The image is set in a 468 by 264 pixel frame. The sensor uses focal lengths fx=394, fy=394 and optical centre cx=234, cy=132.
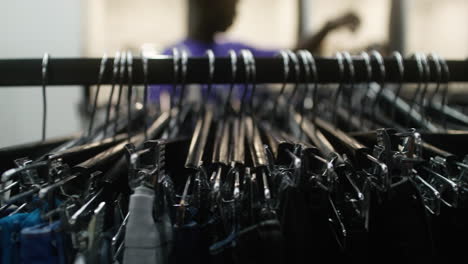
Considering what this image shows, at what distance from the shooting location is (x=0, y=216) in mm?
448

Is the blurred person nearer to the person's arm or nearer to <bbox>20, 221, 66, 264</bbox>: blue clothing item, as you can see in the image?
the person's arm

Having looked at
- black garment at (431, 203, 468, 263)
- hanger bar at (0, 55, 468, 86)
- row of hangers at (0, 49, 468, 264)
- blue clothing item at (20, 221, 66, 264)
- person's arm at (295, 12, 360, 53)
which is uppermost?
person's arm at (295, 12, 360, 53)

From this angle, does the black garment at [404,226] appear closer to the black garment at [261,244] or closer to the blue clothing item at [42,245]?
the black garment at [261,244]

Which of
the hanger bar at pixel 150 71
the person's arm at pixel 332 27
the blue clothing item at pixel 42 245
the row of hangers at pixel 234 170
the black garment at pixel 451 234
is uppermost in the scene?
the person's arm at pixel 332 27

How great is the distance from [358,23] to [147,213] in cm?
111

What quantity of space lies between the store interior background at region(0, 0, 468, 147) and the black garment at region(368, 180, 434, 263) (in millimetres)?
1443

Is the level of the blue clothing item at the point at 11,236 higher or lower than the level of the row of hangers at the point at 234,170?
lower

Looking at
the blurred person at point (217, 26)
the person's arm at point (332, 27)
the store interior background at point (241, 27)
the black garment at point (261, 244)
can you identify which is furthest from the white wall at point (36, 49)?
the black garment at point (261, 244)

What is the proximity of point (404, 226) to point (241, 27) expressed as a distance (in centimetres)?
188

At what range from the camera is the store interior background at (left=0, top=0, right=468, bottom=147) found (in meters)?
1.66

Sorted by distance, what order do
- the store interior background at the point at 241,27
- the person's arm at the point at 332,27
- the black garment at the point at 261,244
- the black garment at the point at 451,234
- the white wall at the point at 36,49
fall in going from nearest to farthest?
the black garment at the point at 261,244 → the black garment at the point at 451,234 → the person's arm at the point at 332,27 → the white wall at the point at 36,49 → the store interior background at the point at 241,27

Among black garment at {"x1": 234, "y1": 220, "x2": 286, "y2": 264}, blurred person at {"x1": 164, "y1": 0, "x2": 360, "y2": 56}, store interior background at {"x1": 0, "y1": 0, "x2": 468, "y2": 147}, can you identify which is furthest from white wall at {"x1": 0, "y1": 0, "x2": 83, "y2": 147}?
black garment at {"x1": 234, "y1": 220, "x2": 286, "y2": 264}

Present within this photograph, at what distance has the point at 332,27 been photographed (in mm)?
1295

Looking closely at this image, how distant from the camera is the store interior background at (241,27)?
166 cm
